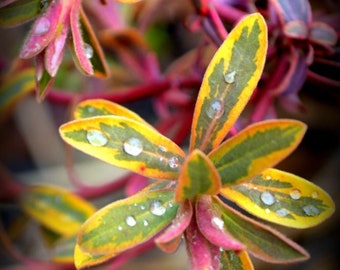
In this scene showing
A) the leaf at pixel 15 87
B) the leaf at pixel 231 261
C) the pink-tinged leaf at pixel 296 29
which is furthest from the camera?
the leaf at pixel 15 87

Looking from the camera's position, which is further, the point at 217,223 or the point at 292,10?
the point at 292,10

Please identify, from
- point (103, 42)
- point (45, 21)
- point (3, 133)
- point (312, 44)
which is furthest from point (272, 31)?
point (3, 133)

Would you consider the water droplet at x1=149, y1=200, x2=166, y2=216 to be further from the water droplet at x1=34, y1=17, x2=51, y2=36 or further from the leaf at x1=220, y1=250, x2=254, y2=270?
the water droplet at x1=34, y1=17, x2=51, y2=36

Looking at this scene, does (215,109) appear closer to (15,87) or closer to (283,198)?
(283,198)

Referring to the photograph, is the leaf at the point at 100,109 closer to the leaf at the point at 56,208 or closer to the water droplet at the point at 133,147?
the water droplet at the point at 133,147

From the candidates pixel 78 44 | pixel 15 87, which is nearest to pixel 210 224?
pixel 78 44

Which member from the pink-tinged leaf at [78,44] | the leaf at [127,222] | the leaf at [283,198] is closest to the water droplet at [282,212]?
the leaf at [283,198]

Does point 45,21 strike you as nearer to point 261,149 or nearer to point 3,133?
point 261,149
